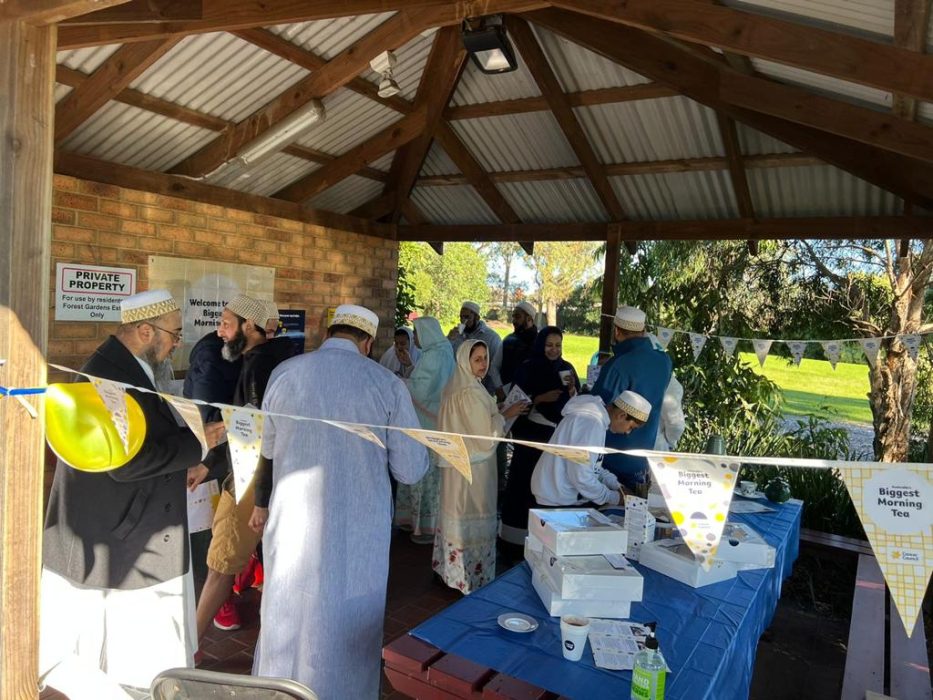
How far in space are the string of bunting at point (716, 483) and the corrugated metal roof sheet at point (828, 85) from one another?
2486mm

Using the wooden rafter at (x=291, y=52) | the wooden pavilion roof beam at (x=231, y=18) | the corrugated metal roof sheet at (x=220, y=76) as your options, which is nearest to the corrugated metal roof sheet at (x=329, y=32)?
the wooden rafter at (x=291, y=52)

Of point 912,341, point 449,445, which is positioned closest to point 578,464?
point 449,445

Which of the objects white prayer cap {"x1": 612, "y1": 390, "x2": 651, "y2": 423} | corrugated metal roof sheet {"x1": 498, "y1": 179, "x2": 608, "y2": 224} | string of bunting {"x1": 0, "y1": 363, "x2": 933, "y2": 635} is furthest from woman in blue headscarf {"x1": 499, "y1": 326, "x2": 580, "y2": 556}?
string of bunting {"x1": 0, "y1": 363, "x2": 933, "y2": 635}

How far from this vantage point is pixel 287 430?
9.05ft

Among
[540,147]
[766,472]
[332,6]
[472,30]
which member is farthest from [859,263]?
[332,6]

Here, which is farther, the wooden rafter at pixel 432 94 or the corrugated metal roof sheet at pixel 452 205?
the corrugated metal roof sheet at pixel 452 205

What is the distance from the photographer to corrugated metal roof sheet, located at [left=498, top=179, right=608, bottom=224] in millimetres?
6875

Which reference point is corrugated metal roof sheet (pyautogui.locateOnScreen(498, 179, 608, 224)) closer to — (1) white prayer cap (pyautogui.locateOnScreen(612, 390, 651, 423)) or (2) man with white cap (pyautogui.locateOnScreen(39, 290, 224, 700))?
(1) white prayer cap (pyautogui.locateOnScreen(612, 390, 651, 423))

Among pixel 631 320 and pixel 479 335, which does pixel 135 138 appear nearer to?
pixel 479 335

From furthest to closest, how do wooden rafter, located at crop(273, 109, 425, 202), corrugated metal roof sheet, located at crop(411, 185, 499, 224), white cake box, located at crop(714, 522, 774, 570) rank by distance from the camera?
corrugated metal roof sheet, located at crop(411, 185, 499, 224) → wooden rafter, located at crop(273, 109, 425, 202) → white cake box, located at crop(714, 522, 774, 570)

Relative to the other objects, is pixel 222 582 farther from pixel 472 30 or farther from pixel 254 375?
pixel 472 30

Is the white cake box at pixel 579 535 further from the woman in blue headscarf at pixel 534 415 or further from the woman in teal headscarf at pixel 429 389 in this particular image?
the woman in teal headscarf at pixel 429 389

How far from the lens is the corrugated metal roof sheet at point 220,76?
4.40 metres

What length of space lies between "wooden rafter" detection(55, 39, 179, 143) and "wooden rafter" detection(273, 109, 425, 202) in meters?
2.40
